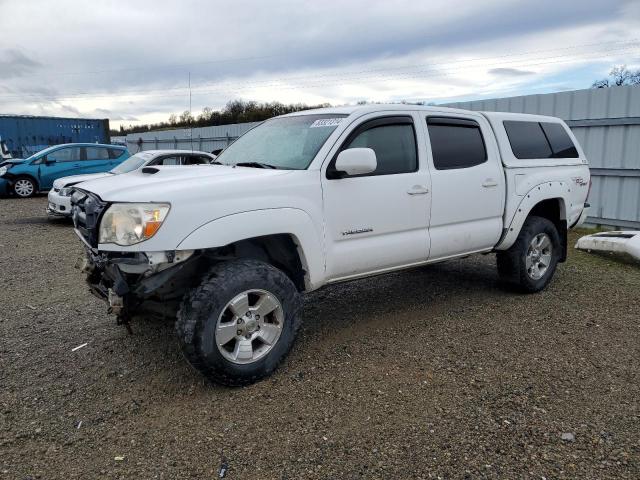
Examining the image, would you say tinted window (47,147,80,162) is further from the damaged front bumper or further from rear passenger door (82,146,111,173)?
the damaged front bumper

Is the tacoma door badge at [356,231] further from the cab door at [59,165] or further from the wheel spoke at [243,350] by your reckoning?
the cab door at [59,165]

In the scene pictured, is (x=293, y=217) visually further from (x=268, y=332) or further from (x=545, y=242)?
(x=545, y=242)

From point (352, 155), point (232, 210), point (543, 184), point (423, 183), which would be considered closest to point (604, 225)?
point (543, 184)

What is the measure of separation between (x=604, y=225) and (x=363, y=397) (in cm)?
811

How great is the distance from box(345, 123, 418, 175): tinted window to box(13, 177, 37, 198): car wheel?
1396 centimetres

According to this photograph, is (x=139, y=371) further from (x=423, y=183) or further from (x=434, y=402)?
(x=423, y=183)

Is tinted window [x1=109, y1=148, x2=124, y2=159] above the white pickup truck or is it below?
above

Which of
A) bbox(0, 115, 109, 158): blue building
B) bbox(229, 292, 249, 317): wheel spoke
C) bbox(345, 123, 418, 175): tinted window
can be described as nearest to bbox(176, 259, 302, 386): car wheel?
bbox(229, 292, 249, 317): wheel spoke

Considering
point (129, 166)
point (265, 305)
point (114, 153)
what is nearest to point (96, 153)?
point (114, 153)

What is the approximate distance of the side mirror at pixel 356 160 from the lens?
144 inches

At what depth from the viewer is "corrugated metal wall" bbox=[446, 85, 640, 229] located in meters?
8.95

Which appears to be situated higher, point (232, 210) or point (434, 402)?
point (232, 210)

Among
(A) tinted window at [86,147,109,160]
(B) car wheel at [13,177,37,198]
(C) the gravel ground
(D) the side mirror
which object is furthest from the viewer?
(B) car wheel at [13,177,37,198]

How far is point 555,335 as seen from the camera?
4.52m
